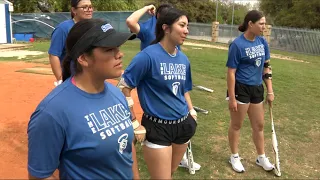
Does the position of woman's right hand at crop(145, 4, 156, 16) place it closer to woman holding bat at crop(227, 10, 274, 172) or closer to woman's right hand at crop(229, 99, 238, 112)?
woman holding bat at crop(227, 10, 274, 172)

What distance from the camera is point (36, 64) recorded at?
43.2ft

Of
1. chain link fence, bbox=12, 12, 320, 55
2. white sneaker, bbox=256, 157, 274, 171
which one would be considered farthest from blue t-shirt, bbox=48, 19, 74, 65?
chain link fence, bbox=12, 12, 320, 55

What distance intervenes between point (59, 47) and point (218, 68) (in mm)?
10587

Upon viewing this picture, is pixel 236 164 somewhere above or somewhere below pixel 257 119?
below

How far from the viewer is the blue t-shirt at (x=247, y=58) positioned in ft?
14.1

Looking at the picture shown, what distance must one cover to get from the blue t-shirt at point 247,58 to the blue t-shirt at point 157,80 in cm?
140

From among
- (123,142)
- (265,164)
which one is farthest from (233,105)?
(123,142)

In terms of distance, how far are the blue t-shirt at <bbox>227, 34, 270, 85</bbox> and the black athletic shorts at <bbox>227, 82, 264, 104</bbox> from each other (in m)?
0.05

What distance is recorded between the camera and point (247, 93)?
4402 mm

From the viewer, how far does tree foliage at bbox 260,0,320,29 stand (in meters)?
32.1

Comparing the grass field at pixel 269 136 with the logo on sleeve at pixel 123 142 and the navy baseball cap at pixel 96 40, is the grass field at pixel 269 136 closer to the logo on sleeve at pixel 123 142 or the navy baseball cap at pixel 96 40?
the logo on sleeve at pixel 123 142

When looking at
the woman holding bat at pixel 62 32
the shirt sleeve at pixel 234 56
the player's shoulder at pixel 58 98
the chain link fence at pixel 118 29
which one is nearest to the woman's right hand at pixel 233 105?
the shirt sleeve at pixel 234 56

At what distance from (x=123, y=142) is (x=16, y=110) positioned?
5.65 meters

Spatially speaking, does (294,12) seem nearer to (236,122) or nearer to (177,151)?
(236,122)
